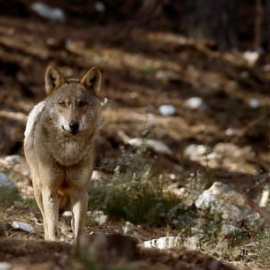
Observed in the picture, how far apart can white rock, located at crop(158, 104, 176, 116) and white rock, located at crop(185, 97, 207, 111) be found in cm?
28

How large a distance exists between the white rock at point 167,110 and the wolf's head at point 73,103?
5120mm

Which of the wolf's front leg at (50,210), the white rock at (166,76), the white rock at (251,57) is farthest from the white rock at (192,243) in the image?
the white rock at (251,57)

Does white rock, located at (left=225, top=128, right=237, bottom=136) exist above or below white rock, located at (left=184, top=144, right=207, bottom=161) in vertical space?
above

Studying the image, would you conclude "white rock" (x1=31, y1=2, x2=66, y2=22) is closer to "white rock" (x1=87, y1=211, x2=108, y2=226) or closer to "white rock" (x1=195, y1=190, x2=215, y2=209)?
"white rock" (x1=195, y1=190, x2=215, y2=209)

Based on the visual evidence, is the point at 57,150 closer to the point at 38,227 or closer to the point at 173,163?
the point at 38,227

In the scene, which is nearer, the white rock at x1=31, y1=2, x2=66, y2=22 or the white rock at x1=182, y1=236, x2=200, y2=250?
the white rock at x1=182, y1=236, x2=200, y2=250

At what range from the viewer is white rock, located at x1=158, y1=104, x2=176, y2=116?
39.3 ft

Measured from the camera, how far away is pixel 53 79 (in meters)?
6.86

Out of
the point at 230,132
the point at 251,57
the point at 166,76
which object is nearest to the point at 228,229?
the point at 230,132

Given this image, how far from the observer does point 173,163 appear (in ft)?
34.4

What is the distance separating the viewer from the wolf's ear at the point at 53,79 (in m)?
6.80

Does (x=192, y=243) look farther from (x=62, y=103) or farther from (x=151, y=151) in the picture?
(x=151, y=151)

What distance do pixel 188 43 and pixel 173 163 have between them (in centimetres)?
388

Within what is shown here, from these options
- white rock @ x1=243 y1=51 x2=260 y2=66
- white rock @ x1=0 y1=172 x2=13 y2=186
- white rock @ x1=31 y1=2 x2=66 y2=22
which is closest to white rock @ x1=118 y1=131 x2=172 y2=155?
white rock @ x1=0 y1=172 x2=13 y2=186
